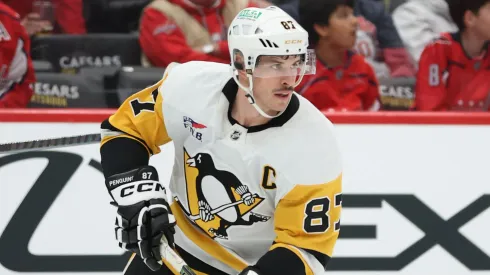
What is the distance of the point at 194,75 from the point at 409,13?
1.92m

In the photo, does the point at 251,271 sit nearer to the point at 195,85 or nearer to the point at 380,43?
the point at 195,85

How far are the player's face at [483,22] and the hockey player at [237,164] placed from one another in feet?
5.48

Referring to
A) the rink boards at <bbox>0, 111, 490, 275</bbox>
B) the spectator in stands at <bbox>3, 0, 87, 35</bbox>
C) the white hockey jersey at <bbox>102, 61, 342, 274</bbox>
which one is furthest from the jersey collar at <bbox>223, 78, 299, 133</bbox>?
the spectator in stands at <bbox>3, 0, 87, 35</bbox>

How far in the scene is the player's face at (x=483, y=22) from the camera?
3957mm

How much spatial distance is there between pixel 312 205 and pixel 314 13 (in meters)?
1.74

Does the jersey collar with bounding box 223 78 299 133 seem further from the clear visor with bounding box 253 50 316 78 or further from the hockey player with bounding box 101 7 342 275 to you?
the clear visor with bounding box 253 50 316 78

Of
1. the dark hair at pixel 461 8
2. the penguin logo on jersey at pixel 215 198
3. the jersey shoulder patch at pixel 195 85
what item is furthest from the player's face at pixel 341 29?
the penguin logo on jersey at pixel 215 198

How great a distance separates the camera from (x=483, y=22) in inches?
156

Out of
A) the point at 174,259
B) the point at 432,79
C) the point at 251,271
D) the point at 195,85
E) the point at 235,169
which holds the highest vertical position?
the point at 195,85

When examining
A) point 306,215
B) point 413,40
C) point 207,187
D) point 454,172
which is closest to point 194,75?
point 207,187

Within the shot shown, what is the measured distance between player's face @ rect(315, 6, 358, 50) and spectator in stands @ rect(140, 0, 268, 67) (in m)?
0.28

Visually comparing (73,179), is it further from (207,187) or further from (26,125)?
(207,187)

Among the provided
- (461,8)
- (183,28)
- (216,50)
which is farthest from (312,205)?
(461,8)

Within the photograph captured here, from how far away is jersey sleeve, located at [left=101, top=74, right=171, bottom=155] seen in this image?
2.62 m
